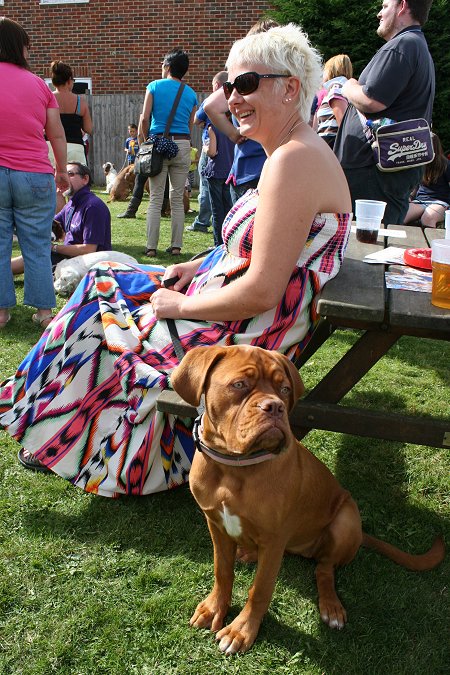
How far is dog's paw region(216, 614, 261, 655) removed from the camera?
6.81 ft

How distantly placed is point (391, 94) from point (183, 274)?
199cm

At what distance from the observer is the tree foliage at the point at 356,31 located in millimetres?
13469

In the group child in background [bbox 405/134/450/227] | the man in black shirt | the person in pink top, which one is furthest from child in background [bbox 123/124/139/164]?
the man in black shirt

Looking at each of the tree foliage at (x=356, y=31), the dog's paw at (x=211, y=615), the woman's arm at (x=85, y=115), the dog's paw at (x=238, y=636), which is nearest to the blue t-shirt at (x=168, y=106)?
the woman's arm at (x=85, y=115)

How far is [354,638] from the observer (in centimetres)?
216

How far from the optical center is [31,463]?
10.2ft

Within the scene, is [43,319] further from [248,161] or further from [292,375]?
[292,375]

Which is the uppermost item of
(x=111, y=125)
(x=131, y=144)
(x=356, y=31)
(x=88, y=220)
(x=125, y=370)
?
(x=356, y=31)

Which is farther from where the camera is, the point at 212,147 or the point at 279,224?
the point at 212,147

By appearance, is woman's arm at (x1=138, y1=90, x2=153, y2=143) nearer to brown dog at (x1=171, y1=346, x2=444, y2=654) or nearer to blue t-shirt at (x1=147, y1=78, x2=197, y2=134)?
blue t-shirt at (x1=147, y1=78, x2=197, y2=134)

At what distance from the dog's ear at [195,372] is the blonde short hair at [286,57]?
1.20m

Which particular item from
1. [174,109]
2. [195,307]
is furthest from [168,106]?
[195,307]

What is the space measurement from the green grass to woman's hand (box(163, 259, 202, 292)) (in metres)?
1.03

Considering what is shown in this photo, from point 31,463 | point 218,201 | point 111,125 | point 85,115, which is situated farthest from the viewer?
point 111,125
